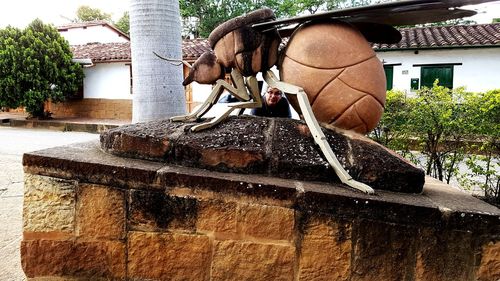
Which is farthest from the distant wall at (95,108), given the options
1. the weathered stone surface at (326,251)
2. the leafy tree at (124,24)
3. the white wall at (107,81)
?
the weathered stone surface at (326,251)

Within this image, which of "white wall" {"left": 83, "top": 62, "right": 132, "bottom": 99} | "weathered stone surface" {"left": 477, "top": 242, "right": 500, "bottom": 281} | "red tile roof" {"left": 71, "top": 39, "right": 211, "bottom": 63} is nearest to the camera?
"weathered stone surface" {"left": 477, "top": 242, "right": 500, "bottom": 281}

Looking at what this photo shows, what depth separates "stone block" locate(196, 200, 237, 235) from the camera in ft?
5.49

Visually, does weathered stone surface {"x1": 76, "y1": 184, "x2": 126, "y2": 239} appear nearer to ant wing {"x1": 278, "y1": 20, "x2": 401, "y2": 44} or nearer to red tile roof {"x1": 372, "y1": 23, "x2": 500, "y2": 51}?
ant wing {"x1": 278, "y1": 20, "x2": 401, "y2": 44}

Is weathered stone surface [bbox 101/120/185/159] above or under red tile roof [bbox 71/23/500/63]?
under

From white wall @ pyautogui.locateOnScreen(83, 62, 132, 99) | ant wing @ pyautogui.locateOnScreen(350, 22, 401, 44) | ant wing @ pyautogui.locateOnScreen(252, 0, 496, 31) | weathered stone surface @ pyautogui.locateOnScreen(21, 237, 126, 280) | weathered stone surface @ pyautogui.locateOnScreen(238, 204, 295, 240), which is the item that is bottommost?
weathered stone surface @ pyautogui.locateOnScreen(21, 237, 126, 280)

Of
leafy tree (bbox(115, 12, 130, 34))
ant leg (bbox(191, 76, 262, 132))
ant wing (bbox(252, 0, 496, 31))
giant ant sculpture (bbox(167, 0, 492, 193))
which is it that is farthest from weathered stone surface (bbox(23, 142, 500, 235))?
leafy tree (bbox(115, 12, 130, 34))

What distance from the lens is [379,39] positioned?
2080 millimetres

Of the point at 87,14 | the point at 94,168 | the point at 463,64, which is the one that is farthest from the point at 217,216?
the point at 87,14

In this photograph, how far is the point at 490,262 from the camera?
4.95 feet

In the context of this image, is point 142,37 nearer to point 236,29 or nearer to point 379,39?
point 236,29

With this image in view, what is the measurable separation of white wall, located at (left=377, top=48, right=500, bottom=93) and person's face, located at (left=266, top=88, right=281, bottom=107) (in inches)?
429

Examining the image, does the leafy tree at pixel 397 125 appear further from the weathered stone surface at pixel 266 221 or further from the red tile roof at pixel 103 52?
the red tile roof at pixel 103 52

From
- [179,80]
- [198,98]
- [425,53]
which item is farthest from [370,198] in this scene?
[198,98]

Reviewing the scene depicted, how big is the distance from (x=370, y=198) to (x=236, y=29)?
1.09 metres
